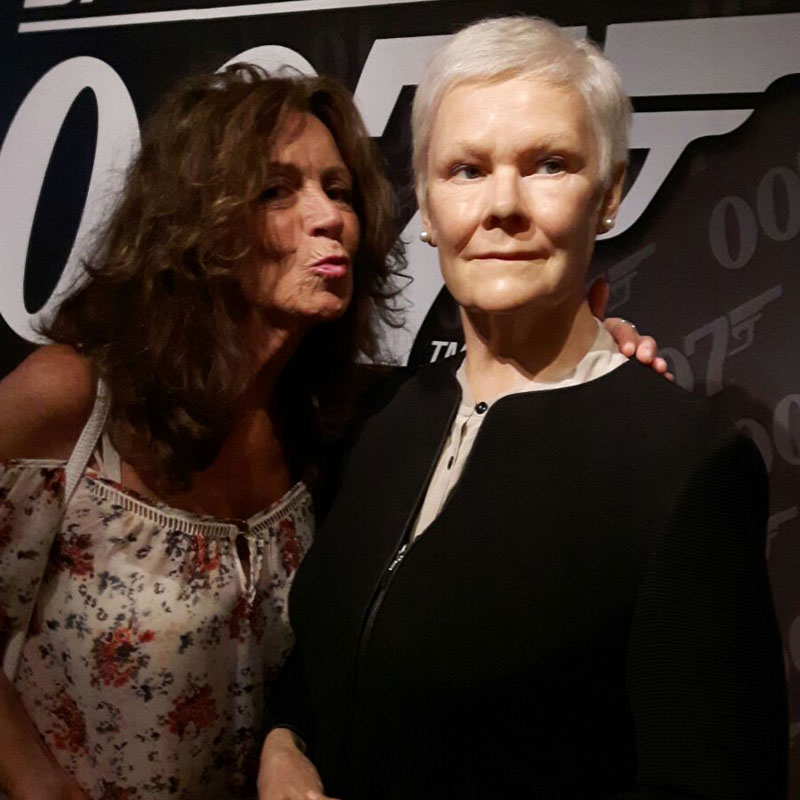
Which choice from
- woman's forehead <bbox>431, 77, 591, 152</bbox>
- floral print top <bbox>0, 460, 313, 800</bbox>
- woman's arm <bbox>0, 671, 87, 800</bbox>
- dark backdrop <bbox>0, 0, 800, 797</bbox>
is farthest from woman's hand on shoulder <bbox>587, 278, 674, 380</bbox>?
woman's arm <bbox>0, 671, 87, 800</bbox>

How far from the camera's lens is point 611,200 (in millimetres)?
1071

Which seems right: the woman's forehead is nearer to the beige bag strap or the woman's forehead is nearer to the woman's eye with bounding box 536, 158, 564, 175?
the woman's eye with bounding box 536, 158, 564, 175

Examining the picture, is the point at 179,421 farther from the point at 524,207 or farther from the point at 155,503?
the point at 524,207

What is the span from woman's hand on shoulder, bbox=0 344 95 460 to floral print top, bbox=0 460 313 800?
2cm

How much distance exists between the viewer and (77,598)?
126cm

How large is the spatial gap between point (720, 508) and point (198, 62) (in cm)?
130

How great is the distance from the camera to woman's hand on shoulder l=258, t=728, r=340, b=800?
1.09 metres

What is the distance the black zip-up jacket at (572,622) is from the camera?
2.88 feet

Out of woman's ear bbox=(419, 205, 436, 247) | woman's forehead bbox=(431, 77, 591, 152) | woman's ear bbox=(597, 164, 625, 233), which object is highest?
woman's forehead bbox=(431, 77, 591, 152)

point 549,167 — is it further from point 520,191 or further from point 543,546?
point 543,546

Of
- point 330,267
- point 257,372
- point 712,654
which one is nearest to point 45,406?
point 257,372

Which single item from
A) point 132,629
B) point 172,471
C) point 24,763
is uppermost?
point 172,471

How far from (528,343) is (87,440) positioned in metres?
0.59

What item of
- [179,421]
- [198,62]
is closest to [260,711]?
[179,421]
